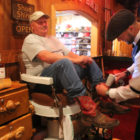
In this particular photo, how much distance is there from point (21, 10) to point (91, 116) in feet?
4.47

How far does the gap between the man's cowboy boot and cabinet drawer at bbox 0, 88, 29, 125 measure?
1.46 feet

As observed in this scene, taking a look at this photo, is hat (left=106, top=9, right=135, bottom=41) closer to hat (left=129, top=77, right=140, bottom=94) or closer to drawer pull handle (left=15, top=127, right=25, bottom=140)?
hat (left=129, top=77, right=140, bottom=94)

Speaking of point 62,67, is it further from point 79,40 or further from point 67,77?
point 79,40

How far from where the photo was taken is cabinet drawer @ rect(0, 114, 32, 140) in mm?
1262

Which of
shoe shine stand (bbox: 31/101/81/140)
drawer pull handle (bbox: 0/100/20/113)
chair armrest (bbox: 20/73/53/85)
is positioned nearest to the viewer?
drawer pull handle (bbox: 0/100/20/113)

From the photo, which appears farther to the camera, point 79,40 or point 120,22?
point 79,40

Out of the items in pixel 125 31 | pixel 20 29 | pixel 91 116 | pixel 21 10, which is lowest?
pixel 91 116

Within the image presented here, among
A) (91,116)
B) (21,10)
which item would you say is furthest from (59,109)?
(21,10)

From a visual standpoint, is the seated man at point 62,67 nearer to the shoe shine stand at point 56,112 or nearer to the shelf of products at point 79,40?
the shoe shine stand at point 56,112

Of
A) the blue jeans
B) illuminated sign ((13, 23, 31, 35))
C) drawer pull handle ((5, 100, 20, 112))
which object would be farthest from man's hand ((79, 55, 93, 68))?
illuminated sign ((13, 23, 31, 35))

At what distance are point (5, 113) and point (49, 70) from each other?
0.50 meters

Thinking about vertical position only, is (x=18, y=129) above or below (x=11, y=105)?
below

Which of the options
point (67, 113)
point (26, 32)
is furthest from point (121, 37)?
point (26, 32)

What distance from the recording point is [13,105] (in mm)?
1294
